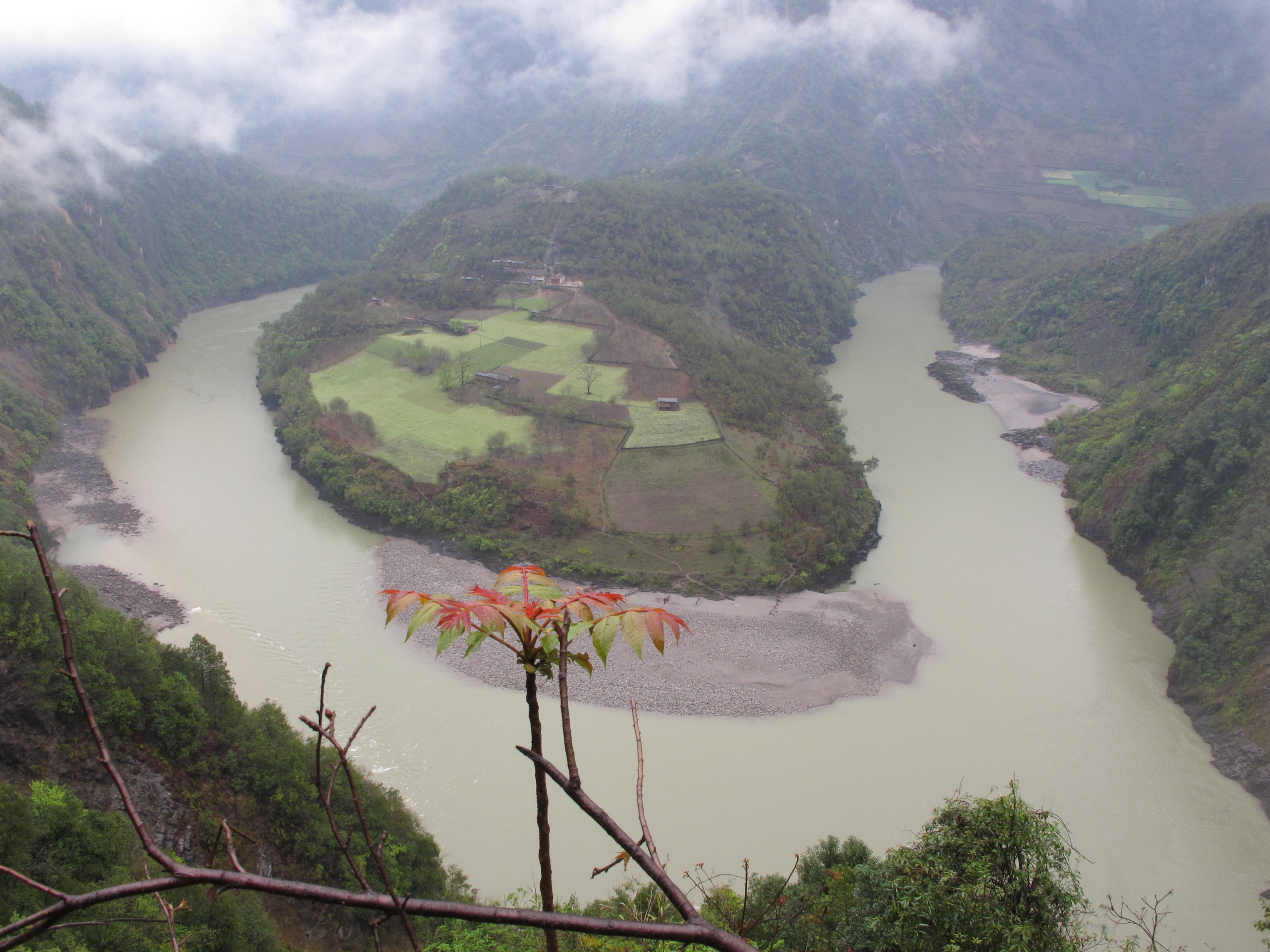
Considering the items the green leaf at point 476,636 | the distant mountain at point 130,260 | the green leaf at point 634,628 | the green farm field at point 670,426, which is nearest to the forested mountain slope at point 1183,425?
the green farm field at point 670,426

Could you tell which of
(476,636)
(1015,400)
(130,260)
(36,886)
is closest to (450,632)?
(476,636)

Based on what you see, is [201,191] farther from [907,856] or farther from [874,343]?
[907,856]

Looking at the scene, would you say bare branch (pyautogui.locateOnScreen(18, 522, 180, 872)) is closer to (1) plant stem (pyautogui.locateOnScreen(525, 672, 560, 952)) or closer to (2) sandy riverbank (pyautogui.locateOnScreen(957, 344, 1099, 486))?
(1) plant stem (pyautogui.locateOnScreen(525, 672, 560, 952))

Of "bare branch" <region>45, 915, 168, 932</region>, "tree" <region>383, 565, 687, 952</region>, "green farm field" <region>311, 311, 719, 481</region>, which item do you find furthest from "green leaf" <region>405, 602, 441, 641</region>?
"green farm field" <region>311, 311, 719, 481</region>

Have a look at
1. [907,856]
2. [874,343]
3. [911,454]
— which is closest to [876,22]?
[874,343]

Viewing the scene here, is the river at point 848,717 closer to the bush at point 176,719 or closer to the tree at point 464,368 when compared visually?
the bush at point 176,719
